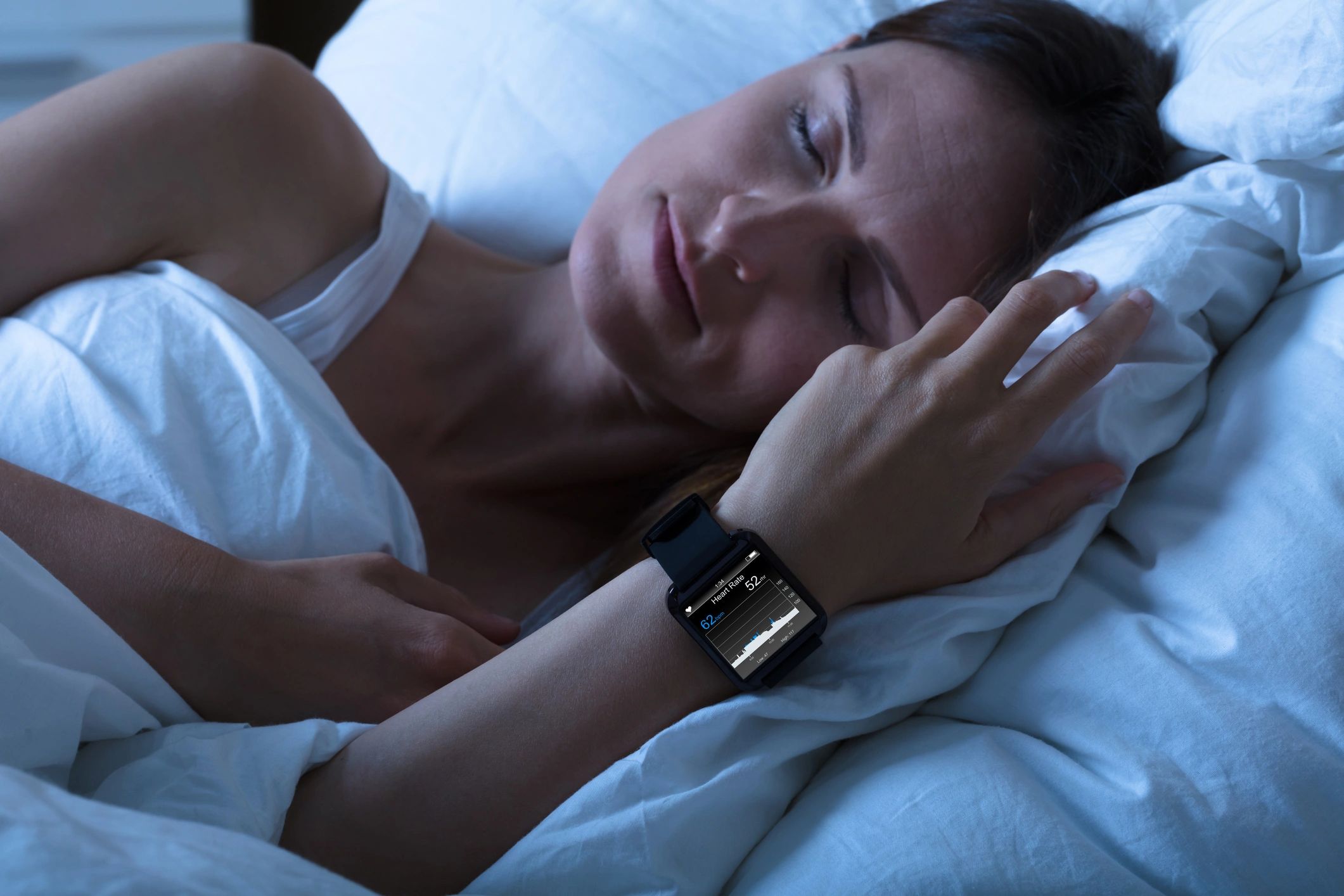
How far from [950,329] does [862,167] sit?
0.78ft

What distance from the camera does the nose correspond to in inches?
34.6

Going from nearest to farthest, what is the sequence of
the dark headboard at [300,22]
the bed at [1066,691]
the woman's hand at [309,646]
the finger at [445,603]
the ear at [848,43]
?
1. the bed at [1066,691]
2. the woman's hand at [309,646]
3. the finger at [445,603]
4. the ear at [848,43]
5. the dark headboard at [300,22]

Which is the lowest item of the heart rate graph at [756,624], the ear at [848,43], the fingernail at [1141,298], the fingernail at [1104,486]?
the fingernail at [1104,486]

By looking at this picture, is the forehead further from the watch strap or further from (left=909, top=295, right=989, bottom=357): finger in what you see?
the watch strap

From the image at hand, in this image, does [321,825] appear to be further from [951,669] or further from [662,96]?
[662,96]

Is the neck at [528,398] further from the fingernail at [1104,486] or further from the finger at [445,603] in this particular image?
the fingernail at [1104,486]

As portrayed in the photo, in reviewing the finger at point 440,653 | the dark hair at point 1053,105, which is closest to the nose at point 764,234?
the dark hair at point 1053,105

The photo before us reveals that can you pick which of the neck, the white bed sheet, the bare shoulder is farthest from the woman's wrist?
the bare shoulder

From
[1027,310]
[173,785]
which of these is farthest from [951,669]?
[173,785]

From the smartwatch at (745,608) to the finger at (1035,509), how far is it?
0.47 ft

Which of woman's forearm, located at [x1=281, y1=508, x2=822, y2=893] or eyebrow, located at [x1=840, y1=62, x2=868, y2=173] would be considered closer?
woman's forearm, located at [x1=281, y1=508, x2=822, y2=893]

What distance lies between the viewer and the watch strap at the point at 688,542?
0.65 m

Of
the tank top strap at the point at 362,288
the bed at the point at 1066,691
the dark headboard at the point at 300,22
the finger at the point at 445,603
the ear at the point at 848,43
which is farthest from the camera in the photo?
the dark headboard at the point at 300,22

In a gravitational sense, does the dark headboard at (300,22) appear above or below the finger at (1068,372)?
above
